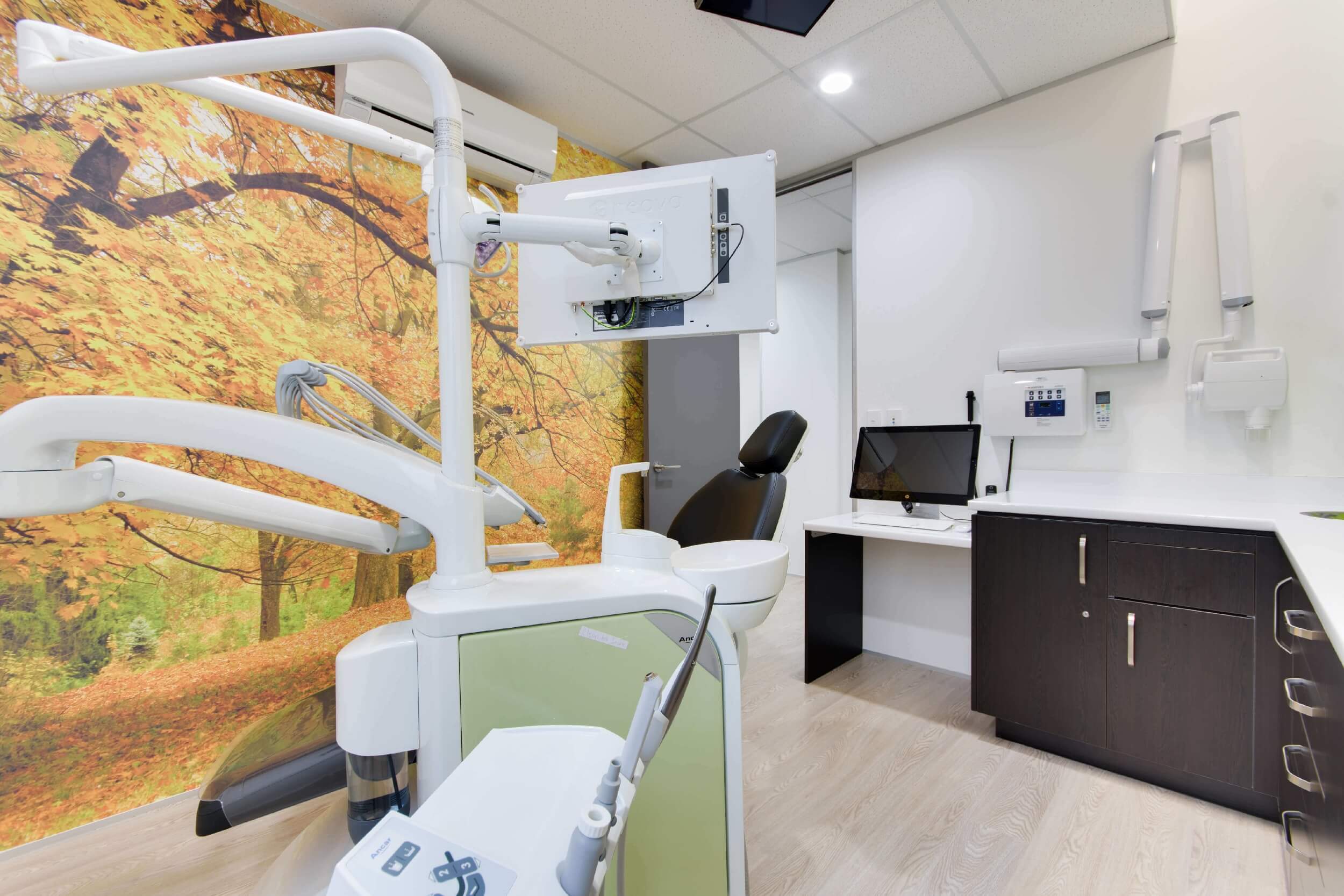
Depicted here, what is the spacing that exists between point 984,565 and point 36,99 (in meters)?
3.49

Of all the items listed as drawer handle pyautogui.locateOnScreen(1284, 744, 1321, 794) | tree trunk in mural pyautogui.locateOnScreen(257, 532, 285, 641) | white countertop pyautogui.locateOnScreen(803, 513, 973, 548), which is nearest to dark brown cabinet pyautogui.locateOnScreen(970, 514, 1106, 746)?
→ white countertop pyautogui.locateOnScreen(803, 513, 973, 548)

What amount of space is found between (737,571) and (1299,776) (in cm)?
139

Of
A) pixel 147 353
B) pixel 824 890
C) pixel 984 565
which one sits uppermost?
pixel 147 353

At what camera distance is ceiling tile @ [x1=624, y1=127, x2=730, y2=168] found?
3059 millimetres

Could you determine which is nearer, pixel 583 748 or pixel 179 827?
A: pixel 583 748

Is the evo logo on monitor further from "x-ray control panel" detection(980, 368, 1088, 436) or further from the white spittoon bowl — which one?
"x-ray control panel" detection(980, 368, 1088, 436)

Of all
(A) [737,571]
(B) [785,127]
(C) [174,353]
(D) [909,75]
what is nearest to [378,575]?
(C) [174,353]

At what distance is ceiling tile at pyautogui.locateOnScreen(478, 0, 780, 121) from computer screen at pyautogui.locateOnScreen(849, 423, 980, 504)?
5.93 feet

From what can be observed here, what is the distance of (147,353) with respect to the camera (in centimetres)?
183

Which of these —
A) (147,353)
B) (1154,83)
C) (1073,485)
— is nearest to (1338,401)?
(1073,485)

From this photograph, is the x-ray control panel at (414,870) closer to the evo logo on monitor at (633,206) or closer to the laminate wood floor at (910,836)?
the evo logo on monitor at (633,206)

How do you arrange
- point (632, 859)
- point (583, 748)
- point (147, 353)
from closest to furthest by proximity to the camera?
1. point (583, 748)
2. point (632, 859)
3. point (147, 353)

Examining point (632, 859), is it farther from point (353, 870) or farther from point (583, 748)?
point (353, 870)

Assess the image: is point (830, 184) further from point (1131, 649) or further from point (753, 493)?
point (1131, 649)
